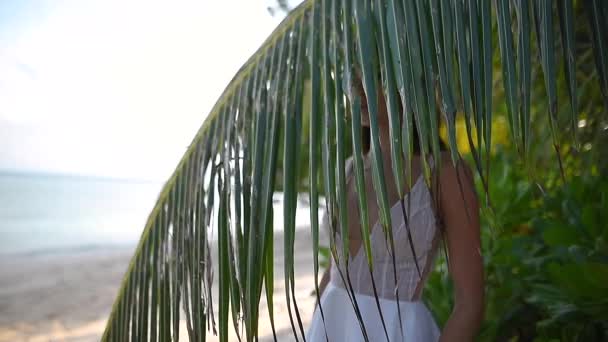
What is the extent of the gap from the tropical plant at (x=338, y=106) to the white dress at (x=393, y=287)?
1.18 ft

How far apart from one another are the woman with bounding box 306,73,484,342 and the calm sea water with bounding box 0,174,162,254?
7822 millimetres

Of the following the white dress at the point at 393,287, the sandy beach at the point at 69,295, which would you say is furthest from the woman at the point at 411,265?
the sandy beach at the point at 69,295

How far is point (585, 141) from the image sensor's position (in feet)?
6.47

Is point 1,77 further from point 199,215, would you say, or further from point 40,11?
point 199,215

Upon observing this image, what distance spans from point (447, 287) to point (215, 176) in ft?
4.93

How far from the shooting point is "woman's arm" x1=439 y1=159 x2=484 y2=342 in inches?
33.8

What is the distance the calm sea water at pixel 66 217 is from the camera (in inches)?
450

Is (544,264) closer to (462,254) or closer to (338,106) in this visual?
(462,254)

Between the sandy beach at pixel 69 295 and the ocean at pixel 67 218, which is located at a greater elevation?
the ocean at pixel 67 218

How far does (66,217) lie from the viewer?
1535 centimetres

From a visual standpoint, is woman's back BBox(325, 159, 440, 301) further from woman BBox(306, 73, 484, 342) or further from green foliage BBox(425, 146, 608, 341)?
green foliage BBox(425, 146, 608, 341)

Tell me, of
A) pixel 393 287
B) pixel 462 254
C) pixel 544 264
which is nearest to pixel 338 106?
pixel 462 254

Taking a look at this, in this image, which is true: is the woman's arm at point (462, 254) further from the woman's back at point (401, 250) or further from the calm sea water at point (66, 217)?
the calm sea water at point (66, 217)

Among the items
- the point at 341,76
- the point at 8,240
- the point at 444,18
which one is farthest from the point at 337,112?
the point at 8,240
